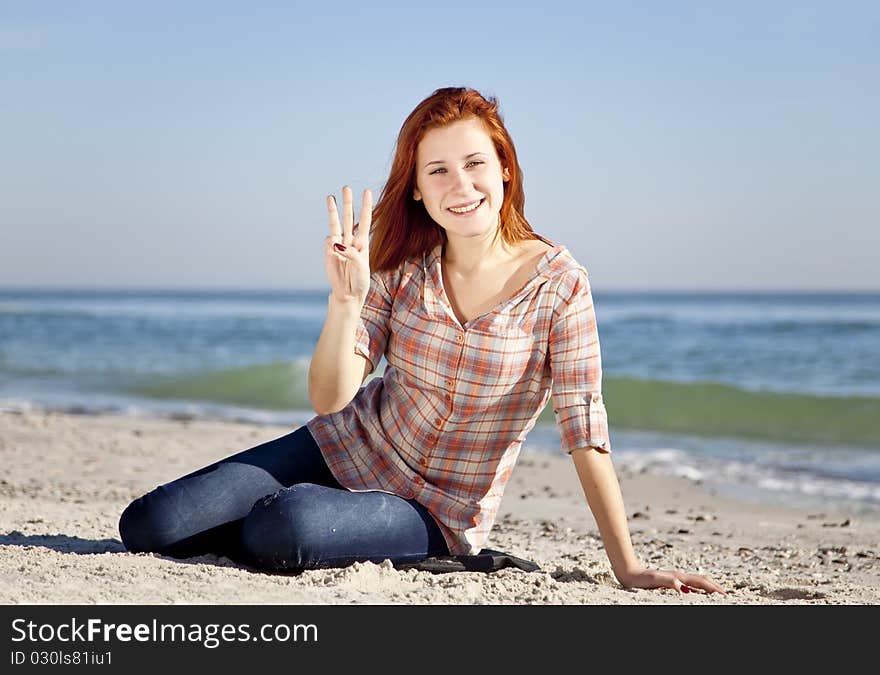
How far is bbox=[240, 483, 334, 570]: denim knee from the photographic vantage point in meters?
3.42

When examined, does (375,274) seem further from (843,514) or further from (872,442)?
(872,442)

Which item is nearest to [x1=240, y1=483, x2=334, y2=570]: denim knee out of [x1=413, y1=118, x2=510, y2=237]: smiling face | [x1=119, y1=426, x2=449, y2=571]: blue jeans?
[x1=119, y1=426, x2=449, y2=571]: blue jeans

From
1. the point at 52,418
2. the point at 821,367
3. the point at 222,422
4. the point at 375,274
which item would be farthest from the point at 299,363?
the point at 375,274

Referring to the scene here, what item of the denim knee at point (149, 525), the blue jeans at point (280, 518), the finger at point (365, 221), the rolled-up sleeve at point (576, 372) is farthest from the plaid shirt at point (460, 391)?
the denim knee at point (149, 525)

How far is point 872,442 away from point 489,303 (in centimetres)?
688

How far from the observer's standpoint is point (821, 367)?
600 inches

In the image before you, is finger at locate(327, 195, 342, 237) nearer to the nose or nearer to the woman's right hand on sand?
the woman's right hand on sand

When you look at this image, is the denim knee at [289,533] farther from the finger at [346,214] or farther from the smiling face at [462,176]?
the smiling face at [462,176]

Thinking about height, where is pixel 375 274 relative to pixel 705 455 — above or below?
above

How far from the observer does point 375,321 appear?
3658 mm

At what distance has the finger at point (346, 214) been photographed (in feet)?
11.1

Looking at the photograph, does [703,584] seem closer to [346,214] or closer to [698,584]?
[698,584]

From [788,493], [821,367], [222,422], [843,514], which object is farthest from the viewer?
[821,367]

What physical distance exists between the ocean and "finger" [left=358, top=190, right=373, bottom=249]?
4.08m
